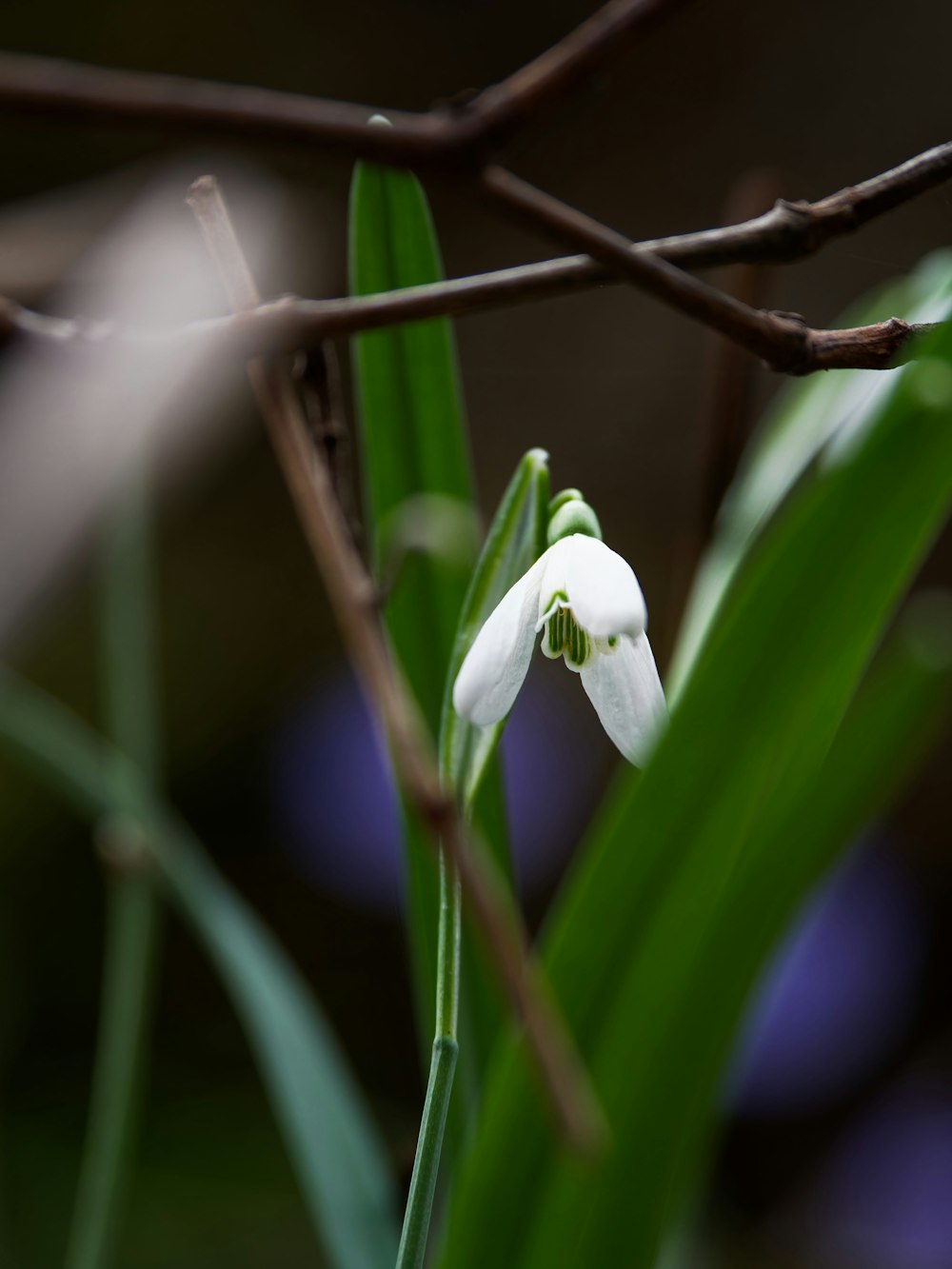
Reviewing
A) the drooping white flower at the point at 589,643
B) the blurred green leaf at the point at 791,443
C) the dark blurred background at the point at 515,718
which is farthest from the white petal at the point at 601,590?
the dark blurred background at the point at 515,718

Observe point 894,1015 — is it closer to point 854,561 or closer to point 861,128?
point 861,128

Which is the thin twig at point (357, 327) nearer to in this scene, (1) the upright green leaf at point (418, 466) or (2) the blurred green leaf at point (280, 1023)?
(1) the upright green leaf at point (418, 466)

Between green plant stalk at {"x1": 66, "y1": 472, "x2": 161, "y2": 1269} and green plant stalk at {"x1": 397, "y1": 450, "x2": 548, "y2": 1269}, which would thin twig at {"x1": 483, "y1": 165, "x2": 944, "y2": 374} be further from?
green plant stalk at {"x1": 66, "y1": 472, "x2": 161, "y2": 1269}

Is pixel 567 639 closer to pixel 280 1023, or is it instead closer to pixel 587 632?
pixel 587 632

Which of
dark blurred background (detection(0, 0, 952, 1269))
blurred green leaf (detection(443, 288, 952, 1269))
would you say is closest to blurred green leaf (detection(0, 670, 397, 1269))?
blurred green leaf (detection(443, 288, 952, 1269))

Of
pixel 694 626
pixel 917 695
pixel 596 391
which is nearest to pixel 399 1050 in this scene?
pixel 596 391

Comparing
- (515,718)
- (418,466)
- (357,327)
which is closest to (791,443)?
(418,466)
